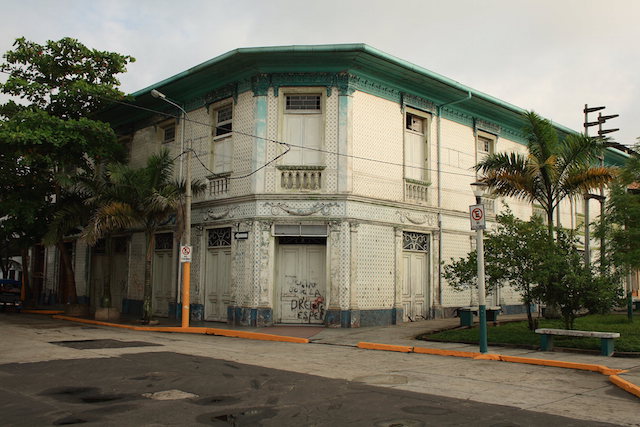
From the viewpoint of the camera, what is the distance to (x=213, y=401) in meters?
7.68

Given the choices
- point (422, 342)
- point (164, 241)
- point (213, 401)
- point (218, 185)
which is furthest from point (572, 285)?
point (164, 241)

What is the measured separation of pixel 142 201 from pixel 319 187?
233 inches

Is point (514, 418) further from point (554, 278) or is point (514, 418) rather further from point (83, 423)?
point (554, 278)

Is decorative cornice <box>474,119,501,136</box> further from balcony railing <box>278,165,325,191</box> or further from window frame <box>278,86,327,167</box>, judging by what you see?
balcony railing <box>278,165,325,191</box>

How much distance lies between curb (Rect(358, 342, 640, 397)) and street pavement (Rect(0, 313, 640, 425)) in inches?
7.4

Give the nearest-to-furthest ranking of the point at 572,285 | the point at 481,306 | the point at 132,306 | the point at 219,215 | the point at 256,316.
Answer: the point at 481,306 < the point at 572,285 < the point at 256,316 < the point at 219,215 < the point at 132,306

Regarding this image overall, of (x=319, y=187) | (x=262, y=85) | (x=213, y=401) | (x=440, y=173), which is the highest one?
(x=262, y=85)

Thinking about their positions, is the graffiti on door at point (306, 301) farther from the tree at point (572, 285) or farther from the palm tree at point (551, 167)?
the tree at point (572, 285)

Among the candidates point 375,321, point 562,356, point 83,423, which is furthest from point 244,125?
point 83,423

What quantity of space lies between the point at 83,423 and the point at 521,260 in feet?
36.6

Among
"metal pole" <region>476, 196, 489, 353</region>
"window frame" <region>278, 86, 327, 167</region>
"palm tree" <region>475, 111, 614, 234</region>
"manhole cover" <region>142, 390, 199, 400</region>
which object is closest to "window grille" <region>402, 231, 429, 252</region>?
"palm tree" <region>475, 111, 614, 234</region>

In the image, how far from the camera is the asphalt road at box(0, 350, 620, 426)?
6.63 metres

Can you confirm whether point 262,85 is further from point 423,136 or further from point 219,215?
point 423,136

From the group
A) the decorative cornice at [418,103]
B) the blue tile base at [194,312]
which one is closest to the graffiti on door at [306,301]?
the blue tile base at [194,312]
